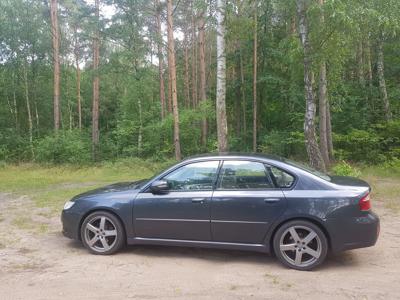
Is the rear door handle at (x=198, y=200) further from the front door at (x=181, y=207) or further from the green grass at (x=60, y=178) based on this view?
the green grass at (x=60, y=178)

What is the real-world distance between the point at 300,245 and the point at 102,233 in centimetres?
271

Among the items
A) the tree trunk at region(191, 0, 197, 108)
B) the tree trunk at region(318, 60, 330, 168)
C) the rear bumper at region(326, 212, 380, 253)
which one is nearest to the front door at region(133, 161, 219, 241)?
the rear bumper at region(326, 212, 380, 253)

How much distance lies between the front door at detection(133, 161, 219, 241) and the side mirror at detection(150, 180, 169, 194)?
6cm

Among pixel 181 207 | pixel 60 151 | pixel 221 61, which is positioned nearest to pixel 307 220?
pixel 181 207

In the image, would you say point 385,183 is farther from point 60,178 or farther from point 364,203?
point 60,178

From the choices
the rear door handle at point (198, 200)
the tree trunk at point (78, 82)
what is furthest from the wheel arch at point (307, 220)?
the tree trunk at point (78, 82)

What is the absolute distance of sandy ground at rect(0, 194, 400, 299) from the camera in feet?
12.7

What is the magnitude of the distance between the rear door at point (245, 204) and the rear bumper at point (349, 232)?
2.16ft

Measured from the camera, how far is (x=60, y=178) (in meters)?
13.5

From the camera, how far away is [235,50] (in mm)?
21312

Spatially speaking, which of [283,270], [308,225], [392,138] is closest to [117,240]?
[283,270]

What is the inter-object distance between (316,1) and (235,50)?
1250 centimetres

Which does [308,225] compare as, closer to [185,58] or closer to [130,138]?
[130,138]

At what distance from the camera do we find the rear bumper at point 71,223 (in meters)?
5.23
